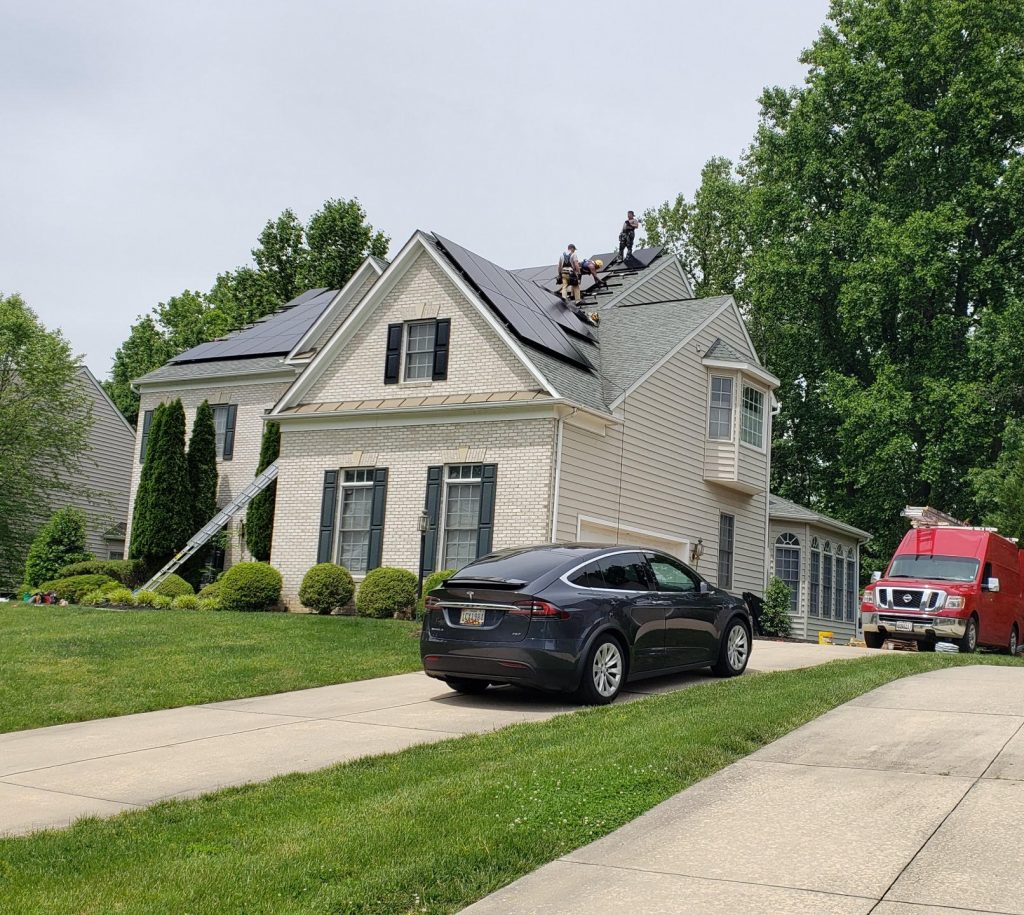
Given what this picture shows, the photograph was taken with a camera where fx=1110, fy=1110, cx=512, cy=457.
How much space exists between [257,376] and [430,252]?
9.67 metres

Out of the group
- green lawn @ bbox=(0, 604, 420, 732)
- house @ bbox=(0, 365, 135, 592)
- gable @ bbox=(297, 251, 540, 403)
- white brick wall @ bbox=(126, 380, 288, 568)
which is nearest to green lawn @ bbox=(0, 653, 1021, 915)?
green lawn @ bbox=(0, 604, 420, 732)

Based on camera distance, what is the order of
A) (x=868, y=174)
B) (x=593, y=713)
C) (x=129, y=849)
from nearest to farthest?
(x=129, y=849) → (x=593, y=713) → (x=868, y=174)

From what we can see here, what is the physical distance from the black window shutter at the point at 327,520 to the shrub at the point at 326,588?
1.93 feet

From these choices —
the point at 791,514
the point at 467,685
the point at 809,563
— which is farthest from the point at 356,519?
the point at 809,563

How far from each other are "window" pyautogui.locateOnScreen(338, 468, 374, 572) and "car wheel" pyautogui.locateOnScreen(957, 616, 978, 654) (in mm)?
11129

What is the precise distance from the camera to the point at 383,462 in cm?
2219

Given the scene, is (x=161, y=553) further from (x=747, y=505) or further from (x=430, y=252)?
(x=747, y=505)

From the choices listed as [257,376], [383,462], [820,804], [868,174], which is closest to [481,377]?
[383,462]

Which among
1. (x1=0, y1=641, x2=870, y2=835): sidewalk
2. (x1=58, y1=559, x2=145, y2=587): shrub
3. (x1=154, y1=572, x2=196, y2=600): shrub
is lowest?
(x1=0, y1=641, x2=870, y2=835): sidewalk

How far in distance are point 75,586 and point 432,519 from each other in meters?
9.42

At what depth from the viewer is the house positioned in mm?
37219

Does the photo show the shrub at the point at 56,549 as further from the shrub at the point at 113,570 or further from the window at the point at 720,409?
the window at the point at 720,409

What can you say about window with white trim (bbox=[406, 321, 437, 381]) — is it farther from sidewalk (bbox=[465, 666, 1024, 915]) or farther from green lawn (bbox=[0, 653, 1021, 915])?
sidewalk (bbox=[465, 666, 1024, 915])

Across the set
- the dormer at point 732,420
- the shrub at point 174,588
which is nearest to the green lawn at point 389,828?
the dormer at point 732,420
